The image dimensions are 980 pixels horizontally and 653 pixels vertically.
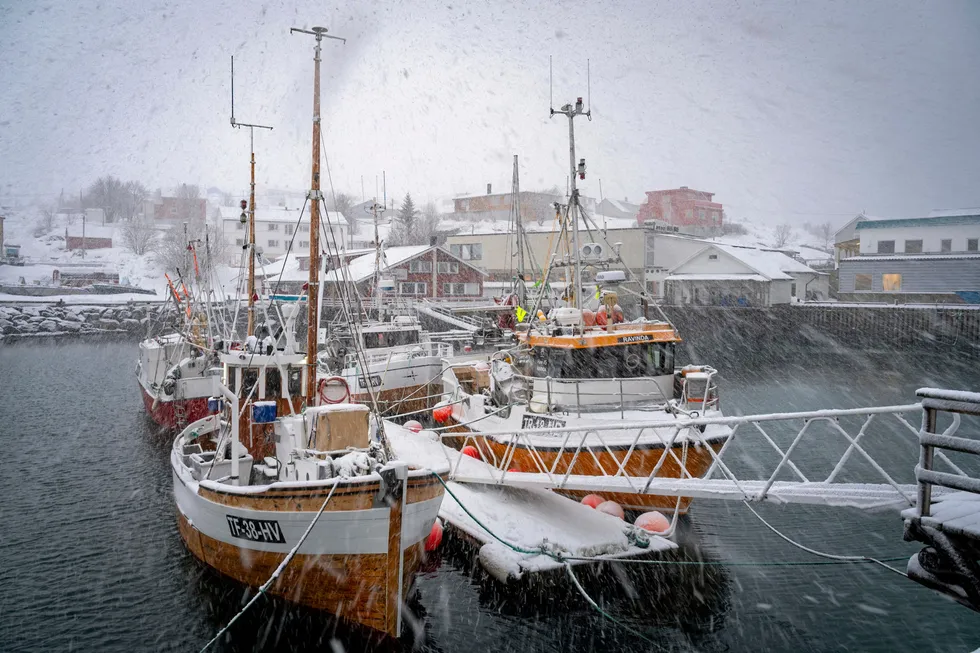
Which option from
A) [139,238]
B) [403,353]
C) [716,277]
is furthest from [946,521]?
[139,238]

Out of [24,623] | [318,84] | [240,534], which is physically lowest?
[24,623]

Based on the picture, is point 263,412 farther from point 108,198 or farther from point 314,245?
point 108,198

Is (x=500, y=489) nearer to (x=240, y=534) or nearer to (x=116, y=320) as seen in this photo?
(x=240, y=534)

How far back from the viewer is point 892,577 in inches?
459

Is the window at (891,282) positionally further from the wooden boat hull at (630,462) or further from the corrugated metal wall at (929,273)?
the wooden boat hull at (630,462)

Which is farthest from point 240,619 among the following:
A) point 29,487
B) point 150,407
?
point 150,407

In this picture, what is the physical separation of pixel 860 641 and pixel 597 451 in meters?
5.00

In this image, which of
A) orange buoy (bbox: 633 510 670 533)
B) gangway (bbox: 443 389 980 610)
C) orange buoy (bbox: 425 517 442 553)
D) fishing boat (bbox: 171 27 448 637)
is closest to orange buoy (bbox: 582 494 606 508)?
gangway (bbox: 443 389 980 610)

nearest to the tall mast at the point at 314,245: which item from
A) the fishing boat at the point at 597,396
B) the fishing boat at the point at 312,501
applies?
the fishing boat at the point at 312,501

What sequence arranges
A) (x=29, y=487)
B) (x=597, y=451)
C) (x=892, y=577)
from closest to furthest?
1. (x=892, y=577)
2. (x=597, y=451)
3. (x=29, y=487)

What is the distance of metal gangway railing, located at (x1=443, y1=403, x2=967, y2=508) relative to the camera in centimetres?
765

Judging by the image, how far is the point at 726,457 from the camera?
1898 centimetres

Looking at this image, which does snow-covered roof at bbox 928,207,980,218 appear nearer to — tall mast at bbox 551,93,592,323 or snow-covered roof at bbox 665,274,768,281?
snow-covered roof at bbox 665,274,768,281

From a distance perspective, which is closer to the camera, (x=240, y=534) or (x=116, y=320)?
(x=240, y=534)
